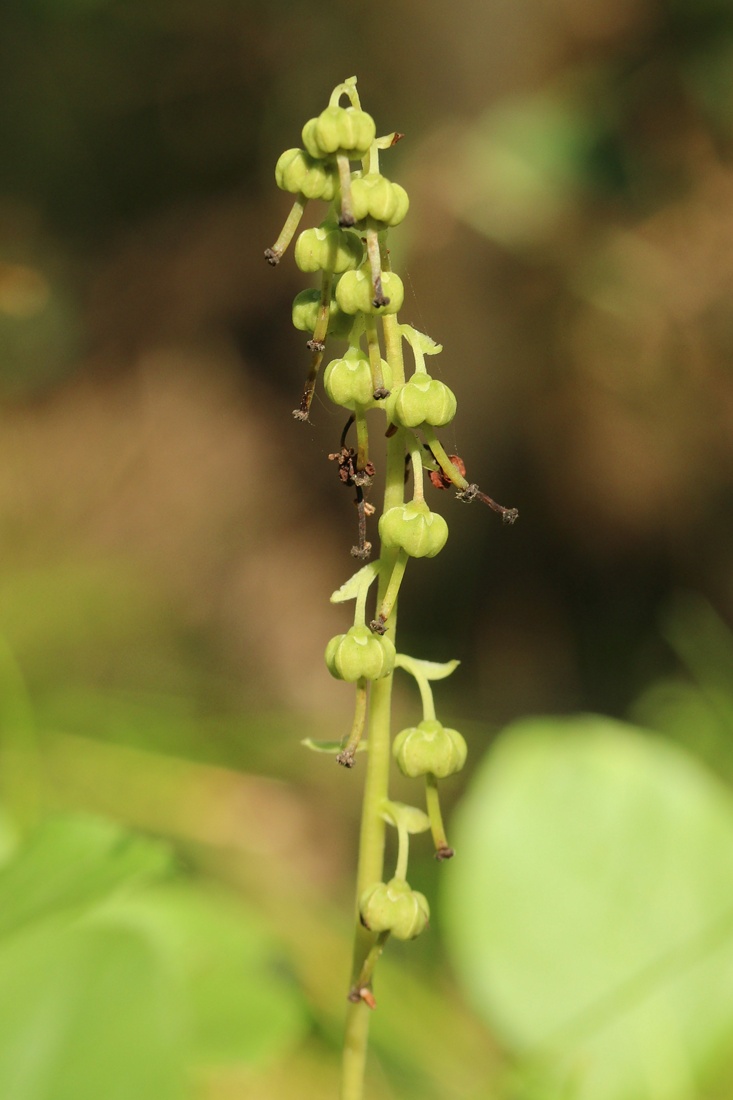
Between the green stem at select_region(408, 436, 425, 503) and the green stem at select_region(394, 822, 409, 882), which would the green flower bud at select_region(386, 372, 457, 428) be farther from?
the green stem at select_region(394, 822, 409, 882)

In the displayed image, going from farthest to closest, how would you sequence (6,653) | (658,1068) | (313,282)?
(313,282) → (6,653) → (658,1068)

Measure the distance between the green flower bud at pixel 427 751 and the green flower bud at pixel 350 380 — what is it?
0.59 ft

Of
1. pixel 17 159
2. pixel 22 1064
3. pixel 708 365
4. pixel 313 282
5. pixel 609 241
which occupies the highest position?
pixel 17 159

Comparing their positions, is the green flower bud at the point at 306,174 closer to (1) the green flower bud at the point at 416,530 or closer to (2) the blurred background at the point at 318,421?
(1) the green flower bud at the point at 416,530

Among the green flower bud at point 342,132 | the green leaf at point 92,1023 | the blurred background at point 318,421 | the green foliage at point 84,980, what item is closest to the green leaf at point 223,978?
the blurred background at point 318,421

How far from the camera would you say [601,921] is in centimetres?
101

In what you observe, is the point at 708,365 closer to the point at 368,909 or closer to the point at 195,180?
the point at 195,180

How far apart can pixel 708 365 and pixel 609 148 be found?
0.71 metres

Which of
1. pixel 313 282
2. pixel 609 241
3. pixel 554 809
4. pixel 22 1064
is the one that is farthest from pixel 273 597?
pixel 22 1064

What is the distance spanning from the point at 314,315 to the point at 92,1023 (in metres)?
0.39

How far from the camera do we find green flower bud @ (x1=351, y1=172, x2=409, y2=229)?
19.6 inches

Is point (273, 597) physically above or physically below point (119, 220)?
below

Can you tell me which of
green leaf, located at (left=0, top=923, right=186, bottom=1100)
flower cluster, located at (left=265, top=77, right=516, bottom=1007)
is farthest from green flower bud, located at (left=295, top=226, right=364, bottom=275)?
green leaf, located at (left=0, top=923, right=186, bottom=1100)

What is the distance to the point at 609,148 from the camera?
188 centimetres
